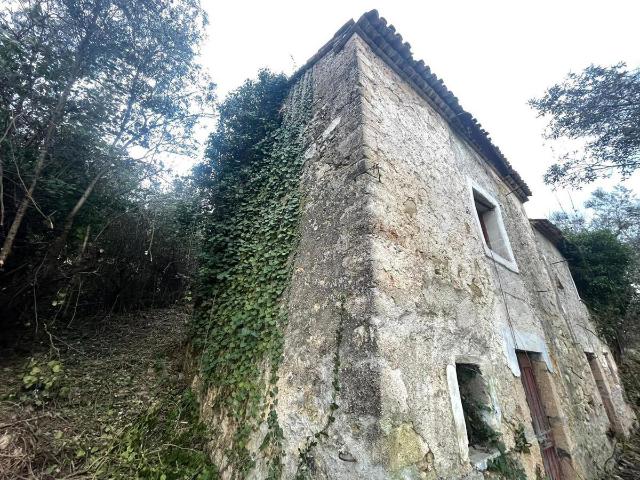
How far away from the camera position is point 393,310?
7.88 feet

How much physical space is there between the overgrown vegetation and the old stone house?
0.23 meters

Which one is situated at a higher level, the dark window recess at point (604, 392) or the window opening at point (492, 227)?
the window opening at point (492, 227)

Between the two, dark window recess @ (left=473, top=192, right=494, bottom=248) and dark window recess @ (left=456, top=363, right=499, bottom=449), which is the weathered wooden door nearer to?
dark window recess @ (left=456, top=363, right=499, bottom=449)

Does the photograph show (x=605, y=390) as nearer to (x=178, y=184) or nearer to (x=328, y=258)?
(x=328, y=258)

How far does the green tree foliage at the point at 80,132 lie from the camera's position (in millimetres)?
3785

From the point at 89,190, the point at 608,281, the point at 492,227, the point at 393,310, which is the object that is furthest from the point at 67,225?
the point at 608,281

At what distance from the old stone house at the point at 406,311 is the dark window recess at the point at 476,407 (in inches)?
0.5

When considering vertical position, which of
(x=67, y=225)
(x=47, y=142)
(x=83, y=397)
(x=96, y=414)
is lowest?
(x=96, y=414)

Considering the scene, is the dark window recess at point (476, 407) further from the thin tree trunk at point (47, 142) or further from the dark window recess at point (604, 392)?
the dark window recess at point (604, 392)

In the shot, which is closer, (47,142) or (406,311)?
(406,311)

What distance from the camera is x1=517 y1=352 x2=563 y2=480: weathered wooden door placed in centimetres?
373

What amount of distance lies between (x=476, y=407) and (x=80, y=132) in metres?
6.25

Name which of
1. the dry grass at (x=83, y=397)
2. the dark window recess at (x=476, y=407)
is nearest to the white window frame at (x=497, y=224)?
the dark window recess at (x=476, y=407)

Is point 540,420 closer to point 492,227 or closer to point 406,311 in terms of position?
point 492,227
